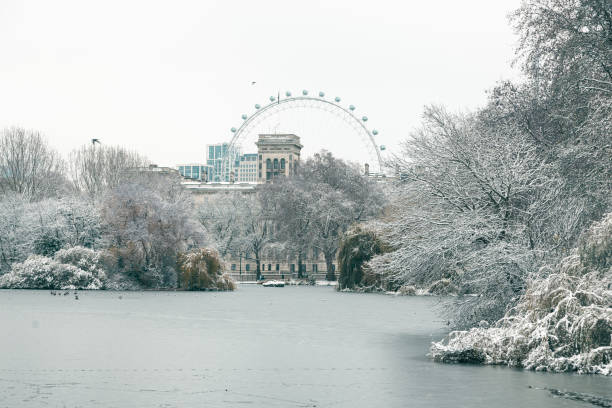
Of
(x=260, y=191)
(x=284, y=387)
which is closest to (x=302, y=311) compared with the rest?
(x=284, y=387)

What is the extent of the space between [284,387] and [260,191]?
292ft

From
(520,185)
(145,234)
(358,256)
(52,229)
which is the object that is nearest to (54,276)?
(52,229)

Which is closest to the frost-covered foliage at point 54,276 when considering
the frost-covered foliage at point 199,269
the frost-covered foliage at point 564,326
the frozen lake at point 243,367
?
the frost-covered foliage at point 199,269

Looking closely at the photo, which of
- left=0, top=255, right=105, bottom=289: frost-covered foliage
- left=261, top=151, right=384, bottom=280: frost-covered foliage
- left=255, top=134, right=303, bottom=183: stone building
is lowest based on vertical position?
left=0, top=255, right=105, bottom=289: frost-covered foliage

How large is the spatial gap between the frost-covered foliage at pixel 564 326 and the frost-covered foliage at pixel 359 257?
4773 cm

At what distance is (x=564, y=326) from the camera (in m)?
23.2

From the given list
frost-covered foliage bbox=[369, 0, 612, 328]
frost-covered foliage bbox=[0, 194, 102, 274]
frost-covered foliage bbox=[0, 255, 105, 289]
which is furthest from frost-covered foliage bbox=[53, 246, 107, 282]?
frost-covered foliage bbox=[369, 0, 612, 328]

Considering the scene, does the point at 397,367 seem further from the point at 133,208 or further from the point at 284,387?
the point at 133,208

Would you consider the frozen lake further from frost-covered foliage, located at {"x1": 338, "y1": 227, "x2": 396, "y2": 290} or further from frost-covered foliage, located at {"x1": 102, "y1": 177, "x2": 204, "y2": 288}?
frost-covered foliage, located at {"x1": 338, "y1": 227, "x2": 396, "y2": 290}

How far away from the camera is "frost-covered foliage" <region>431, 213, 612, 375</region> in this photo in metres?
22.5

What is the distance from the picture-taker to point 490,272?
2819 centimetres

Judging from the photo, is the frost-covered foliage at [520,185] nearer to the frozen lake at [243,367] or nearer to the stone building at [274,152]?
the frozen lake at [243,367]

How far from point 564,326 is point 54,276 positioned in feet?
189

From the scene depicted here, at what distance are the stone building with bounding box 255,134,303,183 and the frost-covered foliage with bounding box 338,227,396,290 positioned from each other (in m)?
99.2
